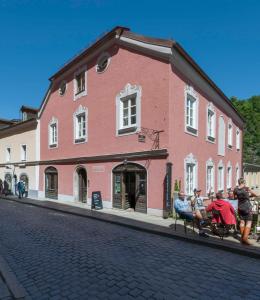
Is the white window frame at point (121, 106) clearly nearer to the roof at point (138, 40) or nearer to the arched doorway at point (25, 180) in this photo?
the roof at point (138, 40)

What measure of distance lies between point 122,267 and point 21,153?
67.4 feet

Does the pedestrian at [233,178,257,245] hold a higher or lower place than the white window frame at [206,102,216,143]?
lower

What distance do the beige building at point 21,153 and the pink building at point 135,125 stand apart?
2.79 m

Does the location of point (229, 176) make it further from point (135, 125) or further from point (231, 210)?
point (231, 210)

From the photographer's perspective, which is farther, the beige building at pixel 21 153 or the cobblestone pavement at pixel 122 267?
the beige building at pixel 21 153

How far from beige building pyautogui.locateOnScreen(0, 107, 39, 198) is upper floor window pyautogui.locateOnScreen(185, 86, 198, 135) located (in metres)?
13.2

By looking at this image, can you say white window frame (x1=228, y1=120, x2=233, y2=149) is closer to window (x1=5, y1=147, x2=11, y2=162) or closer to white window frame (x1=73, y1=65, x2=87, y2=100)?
white window frame (x1=73, y1=65, x2=87, y2=100)

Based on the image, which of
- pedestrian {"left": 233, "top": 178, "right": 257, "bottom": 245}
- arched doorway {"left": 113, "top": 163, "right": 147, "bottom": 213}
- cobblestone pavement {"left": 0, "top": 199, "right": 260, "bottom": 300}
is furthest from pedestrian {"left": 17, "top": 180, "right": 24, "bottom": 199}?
pedestrian {"left": 233, "top": 178, "right": 257, "bottom": 245}

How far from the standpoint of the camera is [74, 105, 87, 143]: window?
1648 centimetres

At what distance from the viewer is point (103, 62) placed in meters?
15.2

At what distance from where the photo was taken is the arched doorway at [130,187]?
493 inches

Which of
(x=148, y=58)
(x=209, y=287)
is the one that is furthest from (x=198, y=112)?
(x=209, y=287)

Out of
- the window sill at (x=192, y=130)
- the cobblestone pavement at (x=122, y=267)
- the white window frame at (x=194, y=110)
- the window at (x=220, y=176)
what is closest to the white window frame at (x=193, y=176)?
the window sill at (x=192, y=130)

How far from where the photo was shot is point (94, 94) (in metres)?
15.7
